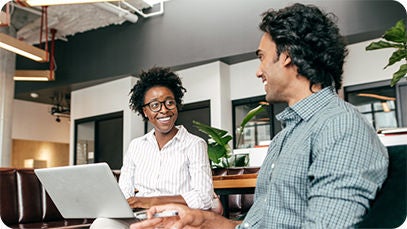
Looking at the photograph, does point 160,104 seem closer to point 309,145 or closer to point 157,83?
point 157,83

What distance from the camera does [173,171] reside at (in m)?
2.11

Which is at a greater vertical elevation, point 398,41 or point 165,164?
point 398,41

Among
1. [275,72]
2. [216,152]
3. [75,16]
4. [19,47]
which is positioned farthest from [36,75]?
[275,72]

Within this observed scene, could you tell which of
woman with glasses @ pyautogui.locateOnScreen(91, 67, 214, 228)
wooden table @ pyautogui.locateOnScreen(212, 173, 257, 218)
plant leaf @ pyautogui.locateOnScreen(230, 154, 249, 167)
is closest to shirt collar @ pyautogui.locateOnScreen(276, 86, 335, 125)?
woman with glasses @ pyautogui.locateOnScreen(91, 67, 214, 228)

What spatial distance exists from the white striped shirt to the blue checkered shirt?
0.84 m

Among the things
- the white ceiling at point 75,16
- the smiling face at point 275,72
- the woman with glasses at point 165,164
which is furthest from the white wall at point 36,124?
the smiling face at point 275,72

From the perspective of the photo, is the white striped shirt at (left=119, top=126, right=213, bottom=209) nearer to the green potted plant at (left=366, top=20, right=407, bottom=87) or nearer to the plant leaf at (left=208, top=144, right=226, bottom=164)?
the plant leaf at (left=208, top=144, right=226, bottom=164)

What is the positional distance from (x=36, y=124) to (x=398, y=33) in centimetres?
887

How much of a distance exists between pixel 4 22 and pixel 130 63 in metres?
2.48

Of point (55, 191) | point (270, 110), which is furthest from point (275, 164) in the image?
point (270, 110)

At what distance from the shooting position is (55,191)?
1.71 meters

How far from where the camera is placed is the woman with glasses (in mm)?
1981

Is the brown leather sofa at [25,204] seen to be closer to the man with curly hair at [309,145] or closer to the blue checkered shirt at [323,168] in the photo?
the man with curly hair at [309,145]

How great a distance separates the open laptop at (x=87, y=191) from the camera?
154cm
